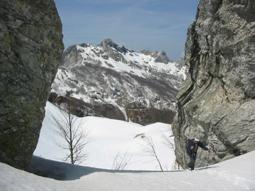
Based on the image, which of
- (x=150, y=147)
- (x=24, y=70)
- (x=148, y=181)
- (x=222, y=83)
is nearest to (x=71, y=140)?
(x=222, y=83)

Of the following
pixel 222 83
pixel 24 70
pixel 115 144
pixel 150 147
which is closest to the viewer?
pixel 24 70

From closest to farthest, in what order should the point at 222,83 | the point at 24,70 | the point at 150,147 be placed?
the point at 24,70, the point at 222,83, the point at 150,147

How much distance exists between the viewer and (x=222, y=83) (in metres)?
28.4

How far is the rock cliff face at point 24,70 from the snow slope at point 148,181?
2.74 m

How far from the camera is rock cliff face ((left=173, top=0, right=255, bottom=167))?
85.0ft

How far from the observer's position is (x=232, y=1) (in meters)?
28.1

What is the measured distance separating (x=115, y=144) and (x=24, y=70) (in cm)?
3271

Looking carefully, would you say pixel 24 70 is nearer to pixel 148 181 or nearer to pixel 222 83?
pixel 148 181

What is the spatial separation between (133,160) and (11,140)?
2759cm

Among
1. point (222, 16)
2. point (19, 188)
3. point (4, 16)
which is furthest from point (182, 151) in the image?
point (19, 188)

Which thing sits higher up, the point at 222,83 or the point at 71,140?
the point at 222,83

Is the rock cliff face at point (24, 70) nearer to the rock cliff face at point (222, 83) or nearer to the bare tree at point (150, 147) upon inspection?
the rock cliff face at point (222, 83)

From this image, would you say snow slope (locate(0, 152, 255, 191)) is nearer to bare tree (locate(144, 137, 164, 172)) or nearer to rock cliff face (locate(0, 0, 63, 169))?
rock cliff face (locate(0, 0, 63, 169))

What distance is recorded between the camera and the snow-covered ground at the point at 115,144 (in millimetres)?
40719
